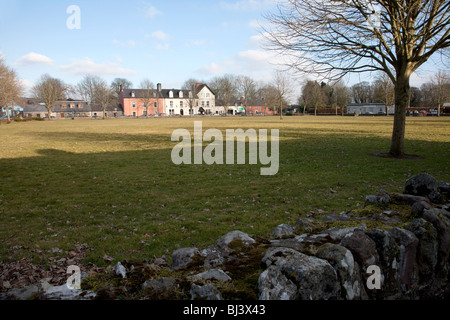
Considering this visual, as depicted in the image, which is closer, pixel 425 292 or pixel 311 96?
pixel 425 292

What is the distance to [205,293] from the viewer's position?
2.20m

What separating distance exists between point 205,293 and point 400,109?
49.0 ft

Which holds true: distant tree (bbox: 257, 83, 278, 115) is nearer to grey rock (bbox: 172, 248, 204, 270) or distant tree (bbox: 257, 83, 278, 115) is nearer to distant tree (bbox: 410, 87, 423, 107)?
distant tree (bbox: 410, 87, 423, 107)

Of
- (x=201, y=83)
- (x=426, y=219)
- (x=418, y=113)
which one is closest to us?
(x=426, y=219)

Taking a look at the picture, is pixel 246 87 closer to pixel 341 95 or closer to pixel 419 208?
pixel 341 95

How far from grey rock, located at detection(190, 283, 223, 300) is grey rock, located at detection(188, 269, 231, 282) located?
25 centimetres

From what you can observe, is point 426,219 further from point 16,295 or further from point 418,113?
point 418,113

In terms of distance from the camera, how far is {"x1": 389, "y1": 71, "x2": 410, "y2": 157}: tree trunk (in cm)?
1365

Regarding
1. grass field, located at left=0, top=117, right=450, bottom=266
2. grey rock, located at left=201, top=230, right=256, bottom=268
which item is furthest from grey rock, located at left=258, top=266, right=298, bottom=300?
grass field, located at left=0, top=117, right=450, bottom=266

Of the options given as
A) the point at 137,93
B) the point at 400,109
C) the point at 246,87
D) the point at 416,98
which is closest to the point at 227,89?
the point at 246,87

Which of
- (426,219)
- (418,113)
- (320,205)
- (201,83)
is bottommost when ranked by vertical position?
(320,205)

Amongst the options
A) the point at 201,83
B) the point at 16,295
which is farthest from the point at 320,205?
the point at 201,83

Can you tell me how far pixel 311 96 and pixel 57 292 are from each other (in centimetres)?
10472
